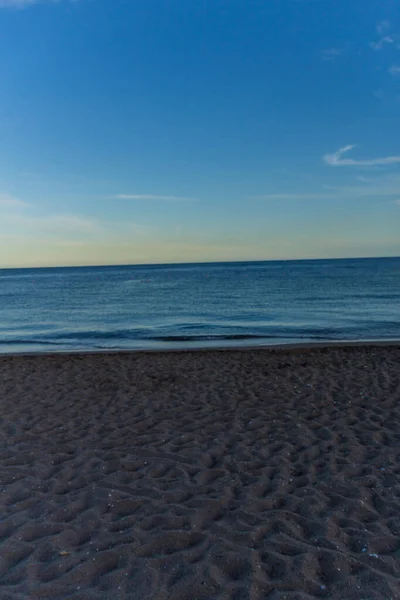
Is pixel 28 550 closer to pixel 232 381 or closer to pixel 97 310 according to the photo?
pixel 232 381

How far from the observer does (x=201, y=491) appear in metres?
5.11

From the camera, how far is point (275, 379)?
10.3 meters

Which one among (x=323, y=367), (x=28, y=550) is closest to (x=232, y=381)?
(x=323, y=367)

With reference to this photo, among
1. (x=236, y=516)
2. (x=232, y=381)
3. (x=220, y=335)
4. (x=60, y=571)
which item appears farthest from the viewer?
(x=220, y=335)

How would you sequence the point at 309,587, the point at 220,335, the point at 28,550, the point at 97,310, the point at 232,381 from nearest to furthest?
1. the point at 309,587
2. the point at 28,550
3. the point at 232,381
4. the point at 220,335
5. the point at 97,310

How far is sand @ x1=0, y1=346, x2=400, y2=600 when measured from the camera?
3.68m

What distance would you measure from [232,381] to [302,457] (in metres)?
4.32

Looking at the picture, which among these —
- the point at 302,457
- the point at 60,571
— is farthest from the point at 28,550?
the point at 302,457

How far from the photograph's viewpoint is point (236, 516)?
180 inches

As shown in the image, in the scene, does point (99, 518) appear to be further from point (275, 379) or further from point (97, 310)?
point (97, 310)

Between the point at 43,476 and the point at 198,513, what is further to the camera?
the point at 43,476

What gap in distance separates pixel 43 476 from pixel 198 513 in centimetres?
206

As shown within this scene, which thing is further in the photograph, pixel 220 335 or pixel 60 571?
pixel 220 335

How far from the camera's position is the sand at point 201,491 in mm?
3680
